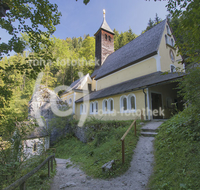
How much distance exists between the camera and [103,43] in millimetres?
26422

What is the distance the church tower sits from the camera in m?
25.7

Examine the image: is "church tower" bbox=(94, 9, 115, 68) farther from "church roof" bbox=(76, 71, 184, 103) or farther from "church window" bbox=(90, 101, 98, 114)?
"church roof" bbox=(76, 71, 184, 103)

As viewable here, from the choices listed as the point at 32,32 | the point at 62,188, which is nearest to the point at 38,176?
the point at 62,188

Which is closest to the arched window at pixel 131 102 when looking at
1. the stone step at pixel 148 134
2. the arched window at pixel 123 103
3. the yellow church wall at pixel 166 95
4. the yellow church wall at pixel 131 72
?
the arched window at pixel 123 103

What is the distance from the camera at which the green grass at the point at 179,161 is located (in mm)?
3224

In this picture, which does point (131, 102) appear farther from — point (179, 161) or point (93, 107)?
point (179, 161)

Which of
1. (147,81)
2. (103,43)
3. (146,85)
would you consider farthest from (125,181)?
(103,43)

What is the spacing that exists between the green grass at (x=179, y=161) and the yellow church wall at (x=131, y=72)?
8.48 metres

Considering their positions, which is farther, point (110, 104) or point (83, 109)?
point (83, 109)

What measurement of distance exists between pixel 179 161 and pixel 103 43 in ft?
84.1

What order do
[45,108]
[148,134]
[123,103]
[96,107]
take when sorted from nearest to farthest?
[148,134]
[123,103]
[96,107]
[45,108]

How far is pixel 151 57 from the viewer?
13.1m

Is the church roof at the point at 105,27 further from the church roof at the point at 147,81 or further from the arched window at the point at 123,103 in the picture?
the arched window at the point at 123,103

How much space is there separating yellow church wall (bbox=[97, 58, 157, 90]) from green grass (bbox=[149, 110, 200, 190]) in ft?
27.8
